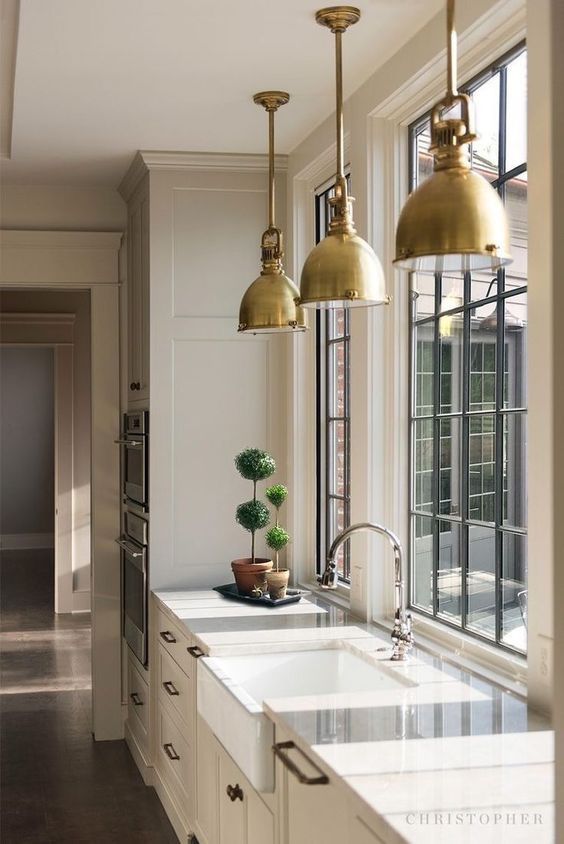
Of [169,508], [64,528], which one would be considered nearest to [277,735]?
[169,508]

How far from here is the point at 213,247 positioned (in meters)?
4.49

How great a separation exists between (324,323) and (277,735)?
2.24 meters

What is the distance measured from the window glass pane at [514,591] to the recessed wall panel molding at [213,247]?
2.14 metres

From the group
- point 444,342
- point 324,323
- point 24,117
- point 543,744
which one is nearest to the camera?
point 543,744

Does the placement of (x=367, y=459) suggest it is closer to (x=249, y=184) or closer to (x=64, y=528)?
(x=249, y=184)

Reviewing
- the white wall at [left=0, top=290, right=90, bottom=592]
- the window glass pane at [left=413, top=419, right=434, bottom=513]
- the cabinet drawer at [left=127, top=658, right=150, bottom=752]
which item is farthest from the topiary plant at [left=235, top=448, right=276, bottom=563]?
the white wall at [left=0, top=290, right=90, bottom=592]

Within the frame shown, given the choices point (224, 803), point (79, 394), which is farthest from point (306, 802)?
point (79, 394)

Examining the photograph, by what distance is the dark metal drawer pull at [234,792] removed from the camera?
283cm

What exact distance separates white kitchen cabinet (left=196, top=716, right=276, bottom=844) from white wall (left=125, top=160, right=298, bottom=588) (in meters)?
1.14

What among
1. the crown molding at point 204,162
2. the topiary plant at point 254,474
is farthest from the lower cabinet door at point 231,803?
the crown molding at point 204,162

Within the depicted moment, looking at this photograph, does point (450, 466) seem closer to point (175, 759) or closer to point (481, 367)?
point (481, 367)

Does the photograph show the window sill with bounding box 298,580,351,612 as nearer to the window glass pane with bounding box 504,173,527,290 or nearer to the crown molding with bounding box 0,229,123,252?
the window glass pane with bounding box 504,173,527,290

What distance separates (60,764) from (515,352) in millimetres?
3223

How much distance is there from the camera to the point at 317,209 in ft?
14.5
